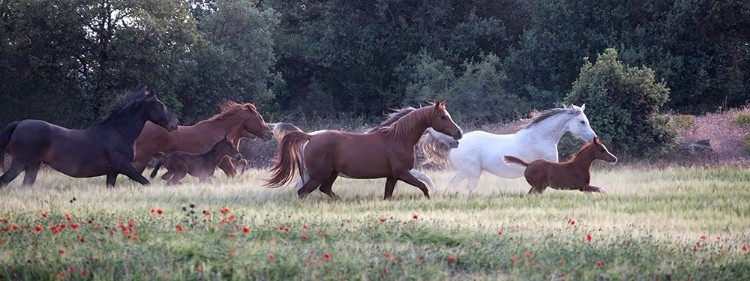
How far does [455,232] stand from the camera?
932 cm

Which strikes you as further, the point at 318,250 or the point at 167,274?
the point at 318,250

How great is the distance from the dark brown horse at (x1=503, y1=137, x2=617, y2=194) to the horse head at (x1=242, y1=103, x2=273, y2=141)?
534cm

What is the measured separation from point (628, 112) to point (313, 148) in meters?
11.7

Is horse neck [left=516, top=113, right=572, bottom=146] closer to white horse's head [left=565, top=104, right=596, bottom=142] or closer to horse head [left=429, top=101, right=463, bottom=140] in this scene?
white horse's head [left=565, top=104, right=596, bottom=142]

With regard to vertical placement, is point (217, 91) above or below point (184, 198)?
above

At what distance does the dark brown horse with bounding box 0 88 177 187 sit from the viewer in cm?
1415

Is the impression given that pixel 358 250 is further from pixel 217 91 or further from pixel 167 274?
pixel 217 91

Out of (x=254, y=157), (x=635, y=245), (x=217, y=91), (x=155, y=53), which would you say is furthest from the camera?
(x=217, y=91)

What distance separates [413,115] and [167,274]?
20.3 feet

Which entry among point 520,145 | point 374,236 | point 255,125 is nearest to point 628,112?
point 520,145

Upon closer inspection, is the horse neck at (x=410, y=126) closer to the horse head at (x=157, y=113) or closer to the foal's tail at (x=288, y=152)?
the foal's tail at (x=288, y=152)

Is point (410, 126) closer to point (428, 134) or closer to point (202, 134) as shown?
point (428, 134)

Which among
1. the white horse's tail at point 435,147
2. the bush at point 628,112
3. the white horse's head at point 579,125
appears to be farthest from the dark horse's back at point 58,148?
the bush at point 628,112

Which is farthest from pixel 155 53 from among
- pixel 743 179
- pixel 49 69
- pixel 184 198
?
pixel 743 179
